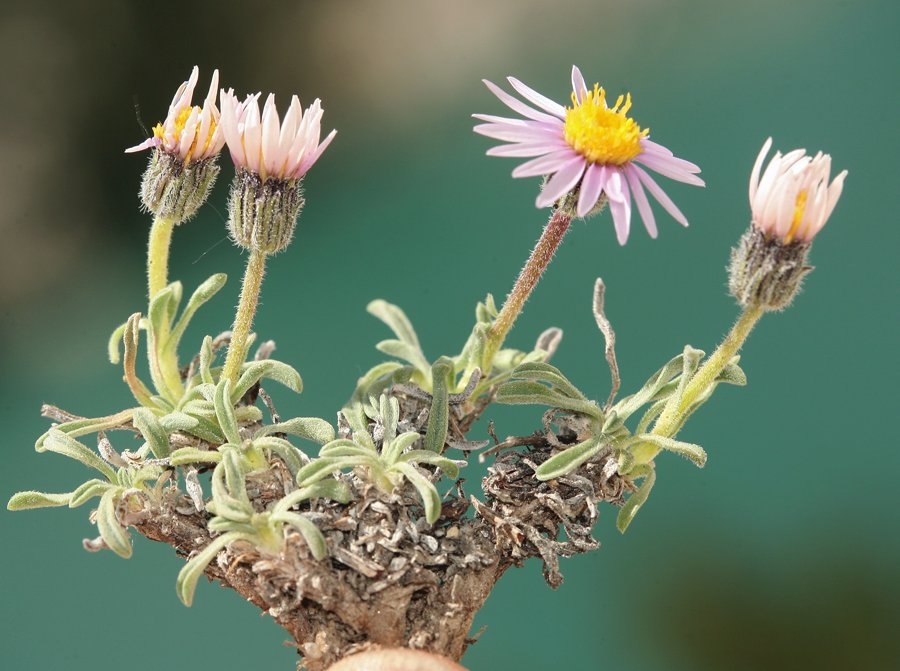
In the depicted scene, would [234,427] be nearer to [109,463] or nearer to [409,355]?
[109,463]

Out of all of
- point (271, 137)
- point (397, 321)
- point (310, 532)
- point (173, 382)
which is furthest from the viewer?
point (397, 321)

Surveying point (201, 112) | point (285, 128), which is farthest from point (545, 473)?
point (201, 112)

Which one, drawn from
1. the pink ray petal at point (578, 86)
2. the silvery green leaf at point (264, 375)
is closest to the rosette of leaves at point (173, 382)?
the silvery green leaf at point (264, 375)

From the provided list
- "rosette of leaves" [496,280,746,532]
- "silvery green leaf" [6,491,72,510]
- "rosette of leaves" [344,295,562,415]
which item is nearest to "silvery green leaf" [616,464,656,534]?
"rosette of leaves" [496,280,746,532]

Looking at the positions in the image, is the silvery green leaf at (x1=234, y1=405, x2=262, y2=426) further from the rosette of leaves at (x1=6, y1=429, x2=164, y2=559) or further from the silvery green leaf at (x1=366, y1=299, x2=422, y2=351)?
the silvery green leaf at (x1=366, y1=299, x2=422, y2=351)

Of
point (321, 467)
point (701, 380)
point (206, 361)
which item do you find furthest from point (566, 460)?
point (206, 361)

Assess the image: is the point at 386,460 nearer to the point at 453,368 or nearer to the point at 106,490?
the point at 453,368

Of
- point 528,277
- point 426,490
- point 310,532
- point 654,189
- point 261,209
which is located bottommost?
point 310,532
